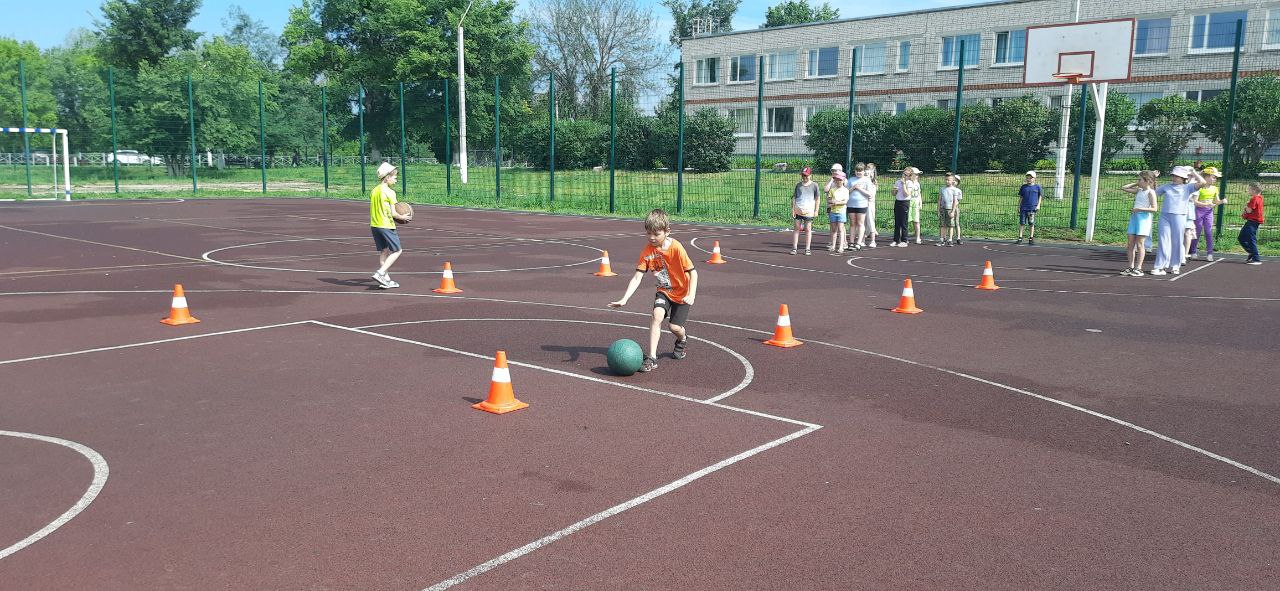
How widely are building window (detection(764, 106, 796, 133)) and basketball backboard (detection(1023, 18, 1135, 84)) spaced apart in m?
26.0

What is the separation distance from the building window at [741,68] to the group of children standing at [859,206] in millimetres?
30307

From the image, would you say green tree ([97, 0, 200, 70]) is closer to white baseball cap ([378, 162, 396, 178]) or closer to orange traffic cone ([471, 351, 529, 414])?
white baseball cap ([378, 162, 396, 178])

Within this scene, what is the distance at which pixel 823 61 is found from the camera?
48.5m

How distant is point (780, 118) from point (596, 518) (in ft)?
153

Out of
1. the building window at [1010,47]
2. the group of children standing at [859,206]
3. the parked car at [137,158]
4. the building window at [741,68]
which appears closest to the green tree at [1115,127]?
the group of children standing at [859,206]

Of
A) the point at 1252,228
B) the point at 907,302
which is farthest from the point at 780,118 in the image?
the point at 907,302

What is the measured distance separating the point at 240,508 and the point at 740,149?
3261cm

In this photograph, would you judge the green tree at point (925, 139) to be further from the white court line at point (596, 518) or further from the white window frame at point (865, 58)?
the white court line at point (596, 518)

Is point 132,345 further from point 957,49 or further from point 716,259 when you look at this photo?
point 957,49

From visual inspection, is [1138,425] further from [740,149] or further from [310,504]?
[740,149]

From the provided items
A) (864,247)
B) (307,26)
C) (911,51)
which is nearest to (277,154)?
(307,26)

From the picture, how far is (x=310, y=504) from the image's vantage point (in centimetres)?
529

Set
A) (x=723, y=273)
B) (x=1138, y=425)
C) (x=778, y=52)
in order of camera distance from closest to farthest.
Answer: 1. (x=1138, y=425)
2. (x=723, y=273)
3. (x=778, y=52)

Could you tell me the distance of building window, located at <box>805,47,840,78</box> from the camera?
47906 millimetres
